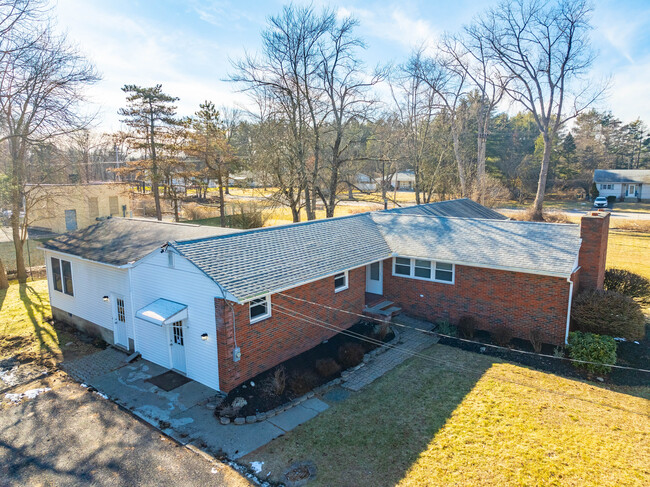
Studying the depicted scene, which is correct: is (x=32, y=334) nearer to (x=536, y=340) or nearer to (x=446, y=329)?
(x=446, y=329)

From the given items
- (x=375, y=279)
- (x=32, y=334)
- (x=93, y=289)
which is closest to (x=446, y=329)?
(x=375, y=279)

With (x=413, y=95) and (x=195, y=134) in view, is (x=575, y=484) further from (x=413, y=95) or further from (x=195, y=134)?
(x=413, y=95)

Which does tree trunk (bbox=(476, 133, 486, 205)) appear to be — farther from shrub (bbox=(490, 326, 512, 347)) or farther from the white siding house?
the white siding house

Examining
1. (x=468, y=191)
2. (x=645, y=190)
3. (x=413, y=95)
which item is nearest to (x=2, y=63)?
(x=413, y=95)

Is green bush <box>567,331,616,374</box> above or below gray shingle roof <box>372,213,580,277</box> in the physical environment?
below

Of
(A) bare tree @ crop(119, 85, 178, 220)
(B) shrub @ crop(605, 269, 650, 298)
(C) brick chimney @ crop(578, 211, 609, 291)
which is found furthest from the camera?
(A) bare tree @ crop(119, 85, 178, 220)

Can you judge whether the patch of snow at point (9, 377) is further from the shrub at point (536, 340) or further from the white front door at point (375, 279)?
the shrub at point (536, 340)

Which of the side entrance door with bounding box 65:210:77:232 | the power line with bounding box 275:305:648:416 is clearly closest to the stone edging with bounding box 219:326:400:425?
the power line with bounding box 275:305:648:416
